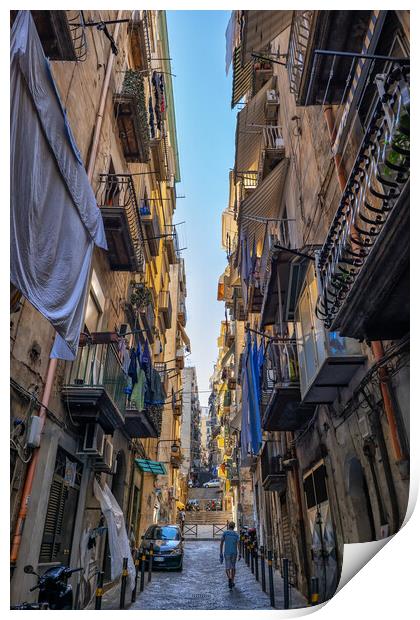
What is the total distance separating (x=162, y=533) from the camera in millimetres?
15891

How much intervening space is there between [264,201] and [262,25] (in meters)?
7.10

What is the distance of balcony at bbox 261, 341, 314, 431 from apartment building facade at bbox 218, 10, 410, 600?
0.04 meters

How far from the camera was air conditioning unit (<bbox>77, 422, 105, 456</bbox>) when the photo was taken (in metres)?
8.66

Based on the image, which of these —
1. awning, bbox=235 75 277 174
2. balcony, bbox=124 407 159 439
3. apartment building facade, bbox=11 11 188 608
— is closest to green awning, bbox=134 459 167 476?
apartment building facade, bbox=11 11 188 608

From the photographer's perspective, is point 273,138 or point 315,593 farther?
point 273,138

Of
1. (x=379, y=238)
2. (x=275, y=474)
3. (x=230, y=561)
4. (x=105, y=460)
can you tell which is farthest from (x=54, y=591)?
(x=275, y=474)

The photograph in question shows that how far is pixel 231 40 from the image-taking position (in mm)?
6625

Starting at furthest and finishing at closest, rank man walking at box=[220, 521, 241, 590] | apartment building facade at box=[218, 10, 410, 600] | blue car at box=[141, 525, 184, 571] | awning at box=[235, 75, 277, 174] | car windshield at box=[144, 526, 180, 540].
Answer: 1. car windshield at box=[144, 526, 180, 540]
2. blue car at box=[141, 525, 184, 571]
3. awning at box=[235, 75, 277, 174]
4. man walking at box=[220, 521, 241, 590]
5. apartment building facade at box=[218, 10, 410, 600]

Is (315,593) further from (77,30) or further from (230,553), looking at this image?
(77,30)

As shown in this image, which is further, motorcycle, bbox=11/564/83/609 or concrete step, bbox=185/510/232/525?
concrete step, bbox=185/510/232/525

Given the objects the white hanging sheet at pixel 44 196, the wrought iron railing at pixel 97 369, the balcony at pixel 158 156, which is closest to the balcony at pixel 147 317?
the wrought iron railing at pixel 97 369

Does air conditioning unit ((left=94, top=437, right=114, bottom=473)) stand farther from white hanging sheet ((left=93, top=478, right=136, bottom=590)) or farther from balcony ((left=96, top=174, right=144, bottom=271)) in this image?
balcony ((left=96, top=174, right=144, bottom=271))
